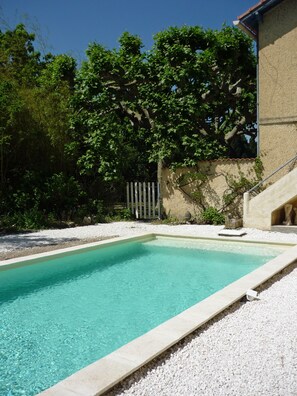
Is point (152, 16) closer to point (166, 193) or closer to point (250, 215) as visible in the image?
point (166, 193)

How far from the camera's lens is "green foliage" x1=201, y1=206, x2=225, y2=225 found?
13.1 meters

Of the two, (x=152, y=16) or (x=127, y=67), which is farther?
(x=152, y=16)

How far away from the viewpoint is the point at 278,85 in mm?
12875

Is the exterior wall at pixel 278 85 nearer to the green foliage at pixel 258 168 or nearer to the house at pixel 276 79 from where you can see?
the house at pixel 276 79

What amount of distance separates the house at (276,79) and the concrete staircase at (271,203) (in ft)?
2.61

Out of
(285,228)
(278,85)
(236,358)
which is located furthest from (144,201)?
(236,358)

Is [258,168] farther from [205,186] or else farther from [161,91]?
[161,91]

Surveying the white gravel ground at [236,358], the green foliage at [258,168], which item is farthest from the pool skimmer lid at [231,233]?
the white gravel ground at [236,358]

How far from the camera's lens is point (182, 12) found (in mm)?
15898

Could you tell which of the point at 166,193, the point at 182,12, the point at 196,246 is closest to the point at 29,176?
the point at 166,193

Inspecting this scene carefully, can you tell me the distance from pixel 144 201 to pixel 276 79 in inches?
252

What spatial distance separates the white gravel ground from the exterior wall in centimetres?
819

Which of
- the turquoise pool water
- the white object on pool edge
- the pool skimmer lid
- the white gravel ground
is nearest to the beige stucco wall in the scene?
the pool skimmer lid

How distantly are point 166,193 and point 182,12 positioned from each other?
297 inches
